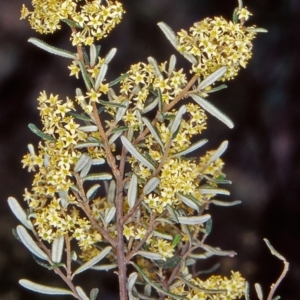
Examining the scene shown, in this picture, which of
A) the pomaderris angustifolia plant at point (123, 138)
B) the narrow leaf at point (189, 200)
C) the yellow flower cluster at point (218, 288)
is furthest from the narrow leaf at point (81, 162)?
the yellow flower cluster at point (218, 288)

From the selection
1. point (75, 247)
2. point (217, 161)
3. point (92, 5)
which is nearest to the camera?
point (92, 5)

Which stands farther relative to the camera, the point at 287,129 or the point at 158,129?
the point at 287,129

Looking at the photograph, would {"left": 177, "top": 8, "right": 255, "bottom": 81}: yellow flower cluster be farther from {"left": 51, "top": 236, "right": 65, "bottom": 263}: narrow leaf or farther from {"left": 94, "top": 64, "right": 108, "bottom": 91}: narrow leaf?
{"left": 51, "top": 236, "right": 65, "bottom": 263}: narrow leaf

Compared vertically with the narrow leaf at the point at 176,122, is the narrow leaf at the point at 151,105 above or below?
above

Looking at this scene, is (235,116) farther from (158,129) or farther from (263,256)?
(158,129)

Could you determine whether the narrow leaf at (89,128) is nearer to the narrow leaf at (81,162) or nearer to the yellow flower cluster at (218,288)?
the narrow leaf at (81,162)

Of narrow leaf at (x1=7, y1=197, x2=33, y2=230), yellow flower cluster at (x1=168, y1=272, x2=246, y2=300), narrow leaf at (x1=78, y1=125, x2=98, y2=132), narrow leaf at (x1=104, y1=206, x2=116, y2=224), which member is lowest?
yellow flower cluster at (x1=168, y1=272, x2=246, y2=300)

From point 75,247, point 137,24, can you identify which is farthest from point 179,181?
point 137,24

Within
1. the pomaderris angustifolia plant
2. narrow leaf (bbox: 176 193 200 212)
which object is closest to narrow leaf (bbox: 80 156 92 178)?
the pomaderris angustifolia plant
